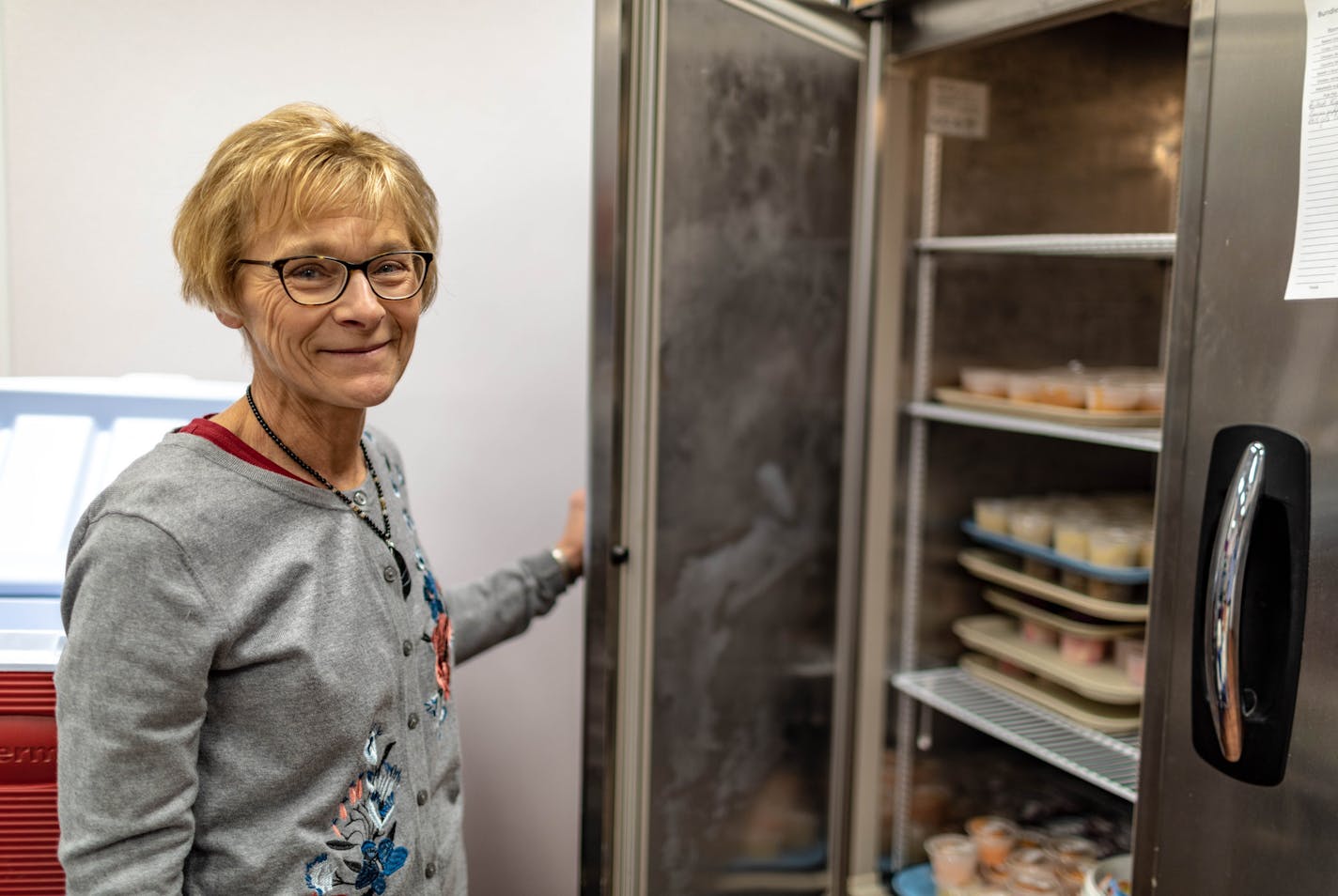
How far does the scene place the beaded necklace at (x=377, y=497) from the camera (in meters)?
1.16

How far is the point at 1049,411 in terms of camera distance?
177cm

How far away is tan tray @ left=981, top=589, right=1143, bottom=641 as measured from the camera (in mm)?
1843

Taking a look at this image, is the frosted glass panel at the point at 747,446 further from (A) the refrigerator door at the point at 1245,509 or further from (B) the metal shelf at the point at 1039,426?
(A) the refrigerator door at the point at 1245,509

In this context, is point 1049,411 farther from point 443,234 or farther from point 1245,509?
point 443,234

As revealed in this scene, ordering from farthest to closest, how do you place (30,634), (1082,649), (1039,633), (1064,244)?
(1039,633) < (1082,649) < (1064,244) < (30,634)

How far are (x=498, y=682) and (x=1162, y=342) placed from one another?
154 cm

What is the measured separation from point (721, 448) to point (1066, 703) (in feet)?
2.46

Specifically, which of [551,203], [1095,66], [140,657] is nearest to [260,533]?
[140,657]

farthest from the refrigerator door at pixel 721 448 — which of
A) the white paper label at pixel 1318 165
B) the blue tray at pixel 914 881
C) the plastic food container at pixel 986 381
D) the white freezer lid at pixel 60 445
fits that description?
the white paper label at pixel 1318 165

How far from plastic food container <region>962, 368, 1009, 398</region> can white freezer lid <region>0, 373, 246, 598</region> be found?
49.0 inches

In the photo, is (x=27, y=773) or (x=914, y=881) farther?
(x=914, y=881)

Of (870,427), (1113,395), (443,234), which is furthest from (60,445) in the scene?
Result: (1113,395)

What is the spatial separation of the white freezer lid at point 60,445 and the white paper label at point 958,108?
1.25 metres

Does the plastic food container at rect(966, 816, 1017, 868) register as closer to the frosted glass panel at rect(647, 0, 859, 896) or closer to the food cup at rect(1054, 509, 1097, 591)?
the frosted glass panel at rect(647, 0, 859, 896)
